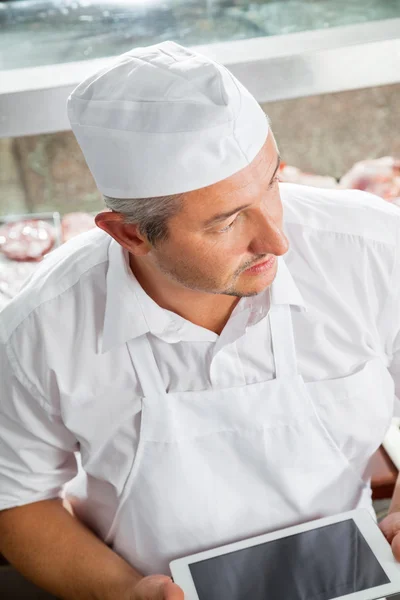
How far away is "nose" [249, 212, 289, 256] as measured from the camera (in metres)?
1.05

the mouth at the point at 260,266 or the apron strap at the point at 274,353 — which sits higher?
the mouth at the point at 260,266

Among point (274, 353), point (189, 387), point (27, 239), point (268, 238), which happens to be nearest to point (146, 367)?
point (189, 387)

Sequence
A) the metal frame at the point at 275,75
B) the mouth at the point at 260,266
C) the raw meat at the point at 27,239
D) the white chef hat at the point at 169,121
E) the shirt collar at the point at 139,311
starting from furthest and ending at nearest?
the raw meat at the point at 27,239 < the metal frame at the point at 275,75 < the shirt collar at the point at 139,311 < the mouth at the point at 260,266 < the white chef hat at the point at 169,121

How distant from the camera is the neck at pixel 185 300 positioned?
4.07ft

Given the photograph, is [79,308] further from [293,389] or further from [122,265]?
[293,389]

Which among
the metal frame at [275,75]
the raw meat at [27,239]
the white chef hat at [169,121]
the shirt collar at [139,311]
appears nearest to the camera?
the white chef hat at [169,121]

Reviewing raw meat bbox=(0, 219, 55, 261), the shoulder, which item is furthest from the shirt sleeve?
raw meat bbox=(0, 219, 55, 261)

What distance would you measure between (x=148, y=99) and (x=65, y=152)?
1.01 m

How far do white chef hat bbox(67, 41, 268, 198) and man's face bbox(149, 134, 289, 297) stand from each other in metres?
0.02

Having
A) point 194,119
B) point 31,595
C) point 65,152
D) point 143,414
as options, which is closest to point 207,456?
point 143,414

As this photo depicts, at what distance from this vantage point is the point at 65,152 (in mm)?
1966

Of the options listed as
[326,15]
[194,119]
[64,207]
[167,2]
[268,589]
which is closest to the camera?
[194,119]

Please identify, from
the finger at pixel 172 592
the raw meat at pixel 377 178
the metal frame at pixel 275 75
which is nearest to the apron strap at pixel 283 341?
the finger at pixel 172 592

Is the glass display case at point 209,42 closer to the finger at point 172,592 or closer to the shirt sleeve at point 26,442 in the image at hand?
the shirt sleeve at point 26,442
